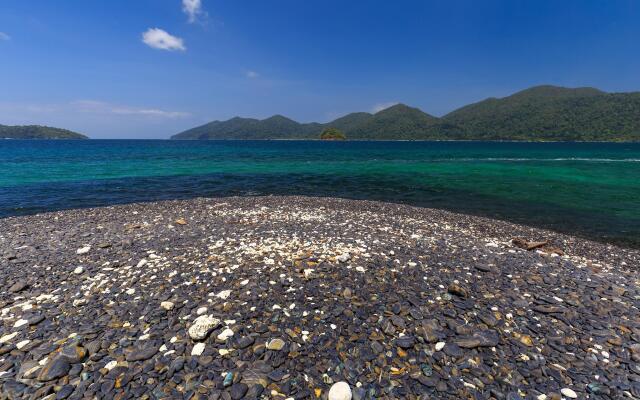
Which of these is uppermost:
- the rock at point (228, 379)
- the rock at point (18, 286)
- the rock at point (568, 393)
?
the rock at point (18, 286)

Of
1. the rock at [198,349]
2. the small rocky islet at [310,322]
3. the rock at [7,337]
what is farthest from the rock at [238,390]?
the rock at [7,337]

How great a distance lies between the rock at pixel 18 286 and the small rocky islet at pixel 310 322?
0.02m

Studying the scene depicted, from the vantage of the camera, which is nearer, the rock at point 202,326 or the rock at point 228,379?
the rock at point 228,379

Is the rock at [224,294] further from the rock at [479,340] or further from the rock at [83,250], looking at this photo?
the rock at [83,250]

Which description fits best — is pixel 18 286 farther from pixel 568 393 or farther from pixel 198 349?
pixel 568 393

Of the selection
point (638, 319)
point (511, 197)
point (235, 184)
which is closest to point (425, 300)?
point (638, 319)

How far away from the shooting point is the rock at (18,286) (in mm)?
7121

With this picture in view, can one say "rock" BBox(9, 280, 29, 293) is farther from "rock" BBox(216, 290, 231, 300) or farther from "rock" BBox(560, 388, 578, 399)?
"rock" BBox(560, 388, 578, 399)

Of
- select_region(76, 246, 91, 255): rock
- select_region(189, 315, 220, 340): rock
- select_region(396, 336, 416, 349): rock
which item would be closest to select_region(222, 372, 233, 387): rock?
select_region(189, 315, 220, 340): rock

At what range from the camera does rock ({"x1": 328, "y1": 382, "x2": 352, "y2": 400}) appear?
416cm

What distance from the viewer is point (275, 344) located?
16.7ft

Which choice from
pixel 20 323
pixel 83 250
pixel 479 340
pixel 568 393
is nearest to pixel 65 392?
pixel 20 323

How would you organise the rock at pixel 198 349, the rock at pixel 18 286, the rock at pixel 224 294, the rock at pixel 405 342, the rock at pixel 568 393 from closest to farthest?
1. the rock at pixel 568 393
2. the rock at pixel 198 349
3. the rock at pixel 405 342
4. the rock at pixel 224 294
5. the rock at pixel 18 286

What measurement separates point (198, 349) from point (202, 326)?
0.48m
